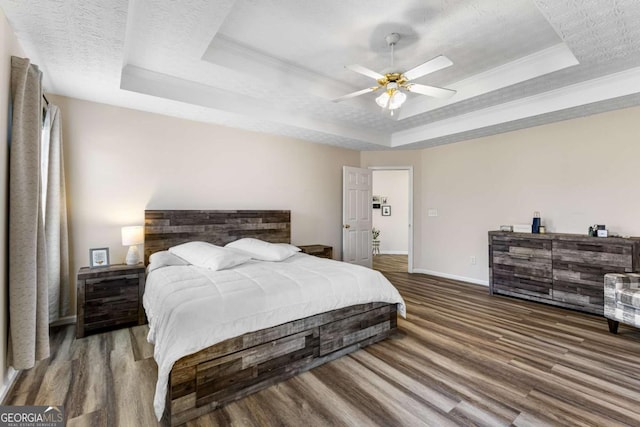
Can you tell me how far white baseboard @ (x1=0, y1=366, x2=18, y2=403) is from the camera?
1844mm

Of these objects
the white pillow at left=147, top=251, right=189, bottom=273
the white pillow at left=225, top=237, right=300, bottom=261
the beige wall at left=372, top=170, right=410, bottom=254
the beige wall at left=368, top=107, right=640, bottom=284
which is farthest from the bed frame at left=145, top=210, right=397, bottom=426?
the beige wall at left=372, top=170, right=410, bottom=254

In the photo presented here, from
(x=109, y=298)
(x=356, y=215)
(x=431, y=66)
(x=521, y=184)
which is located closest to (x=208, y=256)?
(x=109, y=298)

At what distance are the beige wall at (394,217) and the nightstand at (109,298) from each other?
678 cm

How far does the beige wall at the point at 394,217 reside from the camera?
8.77 metres

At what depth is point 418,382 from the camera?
2121mm

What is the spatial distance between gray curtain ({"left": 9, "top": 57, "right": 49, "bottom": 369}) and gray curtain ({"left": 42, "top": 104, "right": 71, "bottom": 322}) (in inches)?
41.5

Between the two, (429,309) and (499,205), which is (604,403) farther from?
(499,205)

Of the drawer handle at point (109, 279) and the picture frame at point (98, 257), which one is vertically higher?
Answer: the picture frame at point (98, 257)

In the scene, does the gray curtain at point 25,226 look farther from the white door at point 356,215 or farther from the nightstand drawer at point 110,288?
the white door at point 356,215

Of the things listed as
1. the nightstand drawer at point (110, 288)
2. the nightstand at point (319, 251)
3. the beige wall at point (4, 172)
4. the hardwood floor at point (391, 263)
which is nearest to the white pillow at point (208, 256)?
the nightstand drawer at point (110, 288)

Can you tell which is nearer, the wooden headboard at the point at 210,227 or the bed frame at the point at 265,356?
the bed frame at the point at 265,356

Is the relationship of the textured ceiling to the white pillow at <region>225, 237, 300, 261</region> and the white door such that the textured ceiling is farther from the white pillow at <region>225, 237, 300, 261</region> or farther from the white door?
the white pillow at <region>225, 237, 300, 261</region>

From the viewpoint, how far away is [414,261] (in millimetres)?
Result: 5953

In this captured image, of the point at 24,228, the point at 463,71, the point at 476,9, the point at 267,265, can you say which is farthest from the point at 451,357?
the point at 24,228
